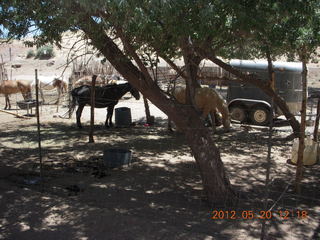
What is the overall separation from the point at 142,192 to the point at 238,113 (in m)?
8.33

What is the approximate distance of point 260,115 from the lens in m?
13.3

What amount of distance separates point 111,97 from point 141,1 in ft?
29.4

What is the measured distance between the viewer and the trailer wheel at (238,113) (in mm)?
13641

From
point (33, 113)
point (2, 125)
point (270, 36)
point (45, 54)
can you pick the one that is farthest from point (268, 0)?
point (45, 54)

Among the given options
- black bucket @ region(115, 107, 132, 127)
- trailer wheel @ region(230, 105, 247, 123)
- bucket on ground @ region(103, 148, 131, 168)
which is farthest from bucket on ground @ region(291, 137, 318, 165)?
black bucket @ region(115, 107, 132, 127)

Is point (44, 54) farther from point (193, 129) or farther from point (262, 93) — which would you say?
point (193, 129)

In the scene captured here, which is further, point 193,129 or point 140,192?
point 140,192

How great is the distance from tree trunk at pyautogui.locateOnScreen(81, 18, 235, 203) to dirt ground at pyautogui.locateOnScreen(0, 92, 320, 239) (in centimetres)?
31

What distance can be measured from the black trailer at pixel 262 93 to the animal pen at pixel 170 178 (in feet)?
4.26

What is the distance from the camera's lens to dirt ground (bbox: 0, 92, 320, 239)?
15.4 feet

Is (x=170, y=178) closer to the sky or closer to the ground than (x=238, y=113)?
closer to the ground
